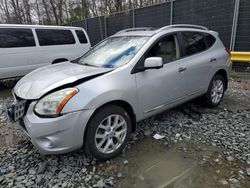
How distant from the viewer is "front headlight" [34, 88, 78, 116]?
217 cm

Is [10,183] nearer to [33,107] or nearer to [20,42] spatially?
[33,107]

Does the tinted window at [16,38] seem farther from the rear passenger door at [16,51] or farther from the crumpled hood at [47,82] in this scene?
the crumpled hood at [47,82]

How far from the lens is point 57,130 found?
216 cm

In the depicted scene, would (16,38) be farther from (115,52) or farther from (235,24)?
(235,24)

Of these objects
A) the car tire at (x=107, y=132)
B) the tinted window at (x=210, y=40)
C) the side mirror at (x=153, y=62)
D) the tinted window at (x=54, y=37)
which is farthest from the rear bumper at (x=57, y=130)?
the tinted window at (x=54, y=37)

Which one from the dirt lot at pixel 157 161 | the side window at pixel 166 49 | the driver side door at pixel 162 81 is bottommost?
the dirt lot at pixel 157 161

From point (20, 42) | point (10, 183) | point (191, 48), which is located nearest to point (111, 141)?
point (10, 183)

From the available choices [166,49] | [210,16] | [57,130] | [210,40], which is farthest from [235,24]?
[57,130]

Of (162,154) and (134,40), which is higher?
(134,40)

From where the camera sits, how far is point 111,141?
260cm

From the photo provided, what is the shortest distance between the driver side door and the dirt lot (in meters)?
0.47

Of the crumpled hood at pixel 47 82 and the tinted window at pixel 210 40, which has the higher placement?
the tinted window at pixel 210 40

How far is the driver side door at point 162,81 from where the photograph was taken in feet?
9.27

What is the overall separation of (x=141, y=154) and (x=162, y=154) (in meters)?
0.29
